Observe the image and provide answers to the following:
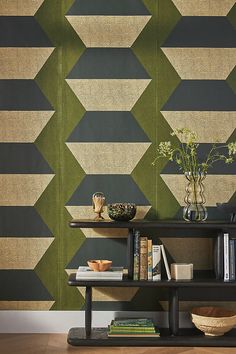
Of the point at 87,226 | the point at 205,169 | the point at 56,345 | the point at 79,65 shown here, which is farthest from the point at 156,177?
the point at 56,345

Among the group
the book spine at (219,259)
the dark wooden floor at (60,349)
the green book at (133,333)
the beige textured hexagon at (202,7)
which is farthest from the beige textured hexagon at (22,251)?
the beige textured hexagon at (202,7)

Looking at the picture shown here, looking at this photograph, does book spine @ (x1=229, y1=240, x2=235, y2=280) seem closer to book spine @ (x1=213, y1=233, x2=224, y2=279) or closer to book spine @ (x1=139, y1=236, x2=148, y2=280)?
book spine @ (x1=213, y1=233, x2=224, y2=279)

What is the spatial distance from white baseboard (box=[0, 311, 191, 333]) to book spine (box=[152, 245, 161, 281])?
0.42 meters

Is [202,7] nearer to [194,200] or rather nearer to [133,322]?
[194,200]

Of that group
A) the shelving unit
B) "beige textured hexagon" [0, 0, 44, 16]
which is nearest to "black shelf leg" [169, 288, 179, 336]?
the shelving unit

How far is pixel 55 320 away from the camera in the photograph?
4.34 m

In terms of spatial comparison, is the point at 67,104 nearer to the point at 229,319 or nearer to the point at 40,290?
the point at 40,290

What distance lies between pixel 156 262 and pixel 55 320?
0.85 m

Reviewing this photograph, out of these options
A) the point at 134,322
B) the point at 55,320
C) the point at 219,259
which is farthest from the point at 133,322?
the point at 219,259

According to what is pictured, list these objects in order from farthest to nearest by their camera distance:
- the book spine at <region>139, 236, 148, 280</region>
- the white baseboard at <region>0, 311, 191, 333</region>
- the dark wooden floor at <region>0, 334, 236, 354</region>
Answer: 1. the white baseboard at <region>0, 311, 191, 333</region>
2. the book spine at <region>139, 236, 148, 280</region>
3. the dark wooden floor at <region>0, 334, 236, 354</region>

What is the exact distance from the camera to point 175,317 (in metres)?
4.07

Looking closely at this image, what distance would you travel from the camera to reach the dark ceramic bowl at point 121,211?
4.07 metres

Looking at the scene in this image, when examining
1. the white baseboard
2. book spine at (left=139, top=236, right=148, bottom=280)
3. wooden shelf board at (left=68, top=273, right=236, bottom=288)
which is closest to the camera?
wooden shelf board at (left=68, top=273, right=236, bottom=288)

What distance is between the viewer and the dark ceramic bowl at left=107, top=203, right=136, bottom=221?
13.4 ft
